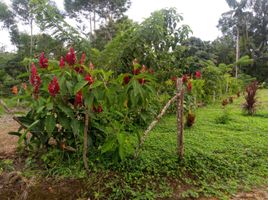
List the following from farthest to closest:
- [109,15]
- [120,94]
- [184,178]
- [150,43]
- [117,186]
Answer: [109,15]
[150,43]
[184,178]
[117,186]
[120,94]

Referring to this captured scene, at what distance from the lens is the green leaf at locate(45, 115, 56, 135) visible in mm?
2105

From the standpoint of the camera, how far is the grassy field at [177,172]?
2.30m

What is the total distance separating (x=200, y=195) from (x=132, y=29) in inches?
109

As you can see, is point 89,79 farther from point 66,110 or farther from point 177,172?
point 177,172

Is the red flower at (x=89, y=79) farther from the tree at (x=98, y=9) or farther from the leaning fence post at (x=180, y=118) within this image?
the tree at (x=98, y=9)

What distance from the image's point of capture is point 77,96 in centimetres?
211

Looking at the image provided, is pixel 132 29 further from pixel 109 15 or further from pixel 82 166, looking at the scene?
pixel 109 15

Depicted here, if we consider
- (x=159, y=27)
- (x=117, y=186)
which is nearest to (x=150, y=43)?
(x=159, y=27)

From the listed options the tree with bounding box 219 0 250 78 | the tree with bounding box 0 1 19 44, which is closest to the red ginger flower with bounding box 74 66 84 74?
the tree with bounding box 0 1 19 44

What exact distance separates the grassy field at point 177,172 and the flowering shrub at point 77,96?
237 mm

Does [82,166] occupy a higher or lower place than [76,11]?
lower

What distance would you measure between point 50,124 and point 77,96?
325 mm

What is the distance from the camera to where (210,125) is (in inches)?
172

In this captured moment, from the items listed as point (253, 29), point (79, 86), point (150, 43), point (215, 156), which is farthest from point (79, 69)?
point (253, 29)
